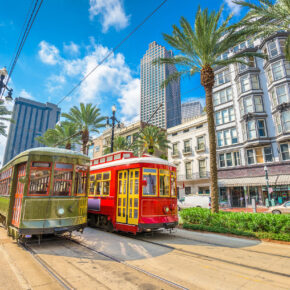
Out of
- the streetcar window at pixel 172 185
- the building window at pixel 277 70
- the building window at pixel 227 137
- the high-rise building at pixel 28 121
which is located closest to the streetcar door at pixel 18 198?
the streetcar window at pixel 172 185

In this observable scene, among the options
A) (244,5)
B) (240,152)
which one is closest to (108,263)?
(244,5)

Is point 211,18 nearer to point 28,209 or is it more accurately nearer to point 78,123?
point 28,209

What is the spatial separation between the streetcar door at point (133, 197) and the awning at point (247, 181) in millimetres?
21940

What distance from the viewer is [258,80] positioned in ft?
94.2

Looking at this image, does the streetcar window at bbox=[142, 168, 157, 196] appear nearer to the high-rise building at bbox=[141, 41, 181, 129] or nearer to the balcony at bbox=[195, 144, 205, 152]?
the balcony at bbox=[195, 144, 205, 152]

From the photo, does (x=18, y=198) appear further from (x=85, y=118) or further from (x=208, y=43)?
(x=85, y=118)

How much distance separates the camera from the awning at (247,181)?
2491 cm

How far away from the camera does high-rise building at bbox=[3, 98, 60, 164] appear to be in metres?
129

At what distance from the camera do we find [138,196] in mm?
8852

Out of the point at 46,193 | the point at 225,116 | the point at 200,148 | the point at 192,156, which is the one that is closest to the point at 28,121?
the point at 192,156

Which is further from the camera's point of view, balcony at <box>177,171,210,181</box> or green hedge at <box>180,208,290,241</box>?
balcony at <box>177,171,210,181</box>

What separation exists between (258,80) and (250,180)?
547 inches

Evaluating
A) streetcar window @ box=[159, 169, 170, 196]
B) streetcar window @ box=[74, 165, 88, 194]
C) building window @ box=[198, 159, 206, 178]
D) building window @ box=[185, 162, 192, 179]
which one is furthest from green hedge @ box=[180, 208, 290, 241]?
building window @ box=[185, 162, 192, 179]

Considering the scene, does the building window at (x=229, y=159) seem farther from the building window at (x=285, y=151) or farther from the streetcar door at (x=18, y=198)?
the streetcar door at (x=18, y=198)
